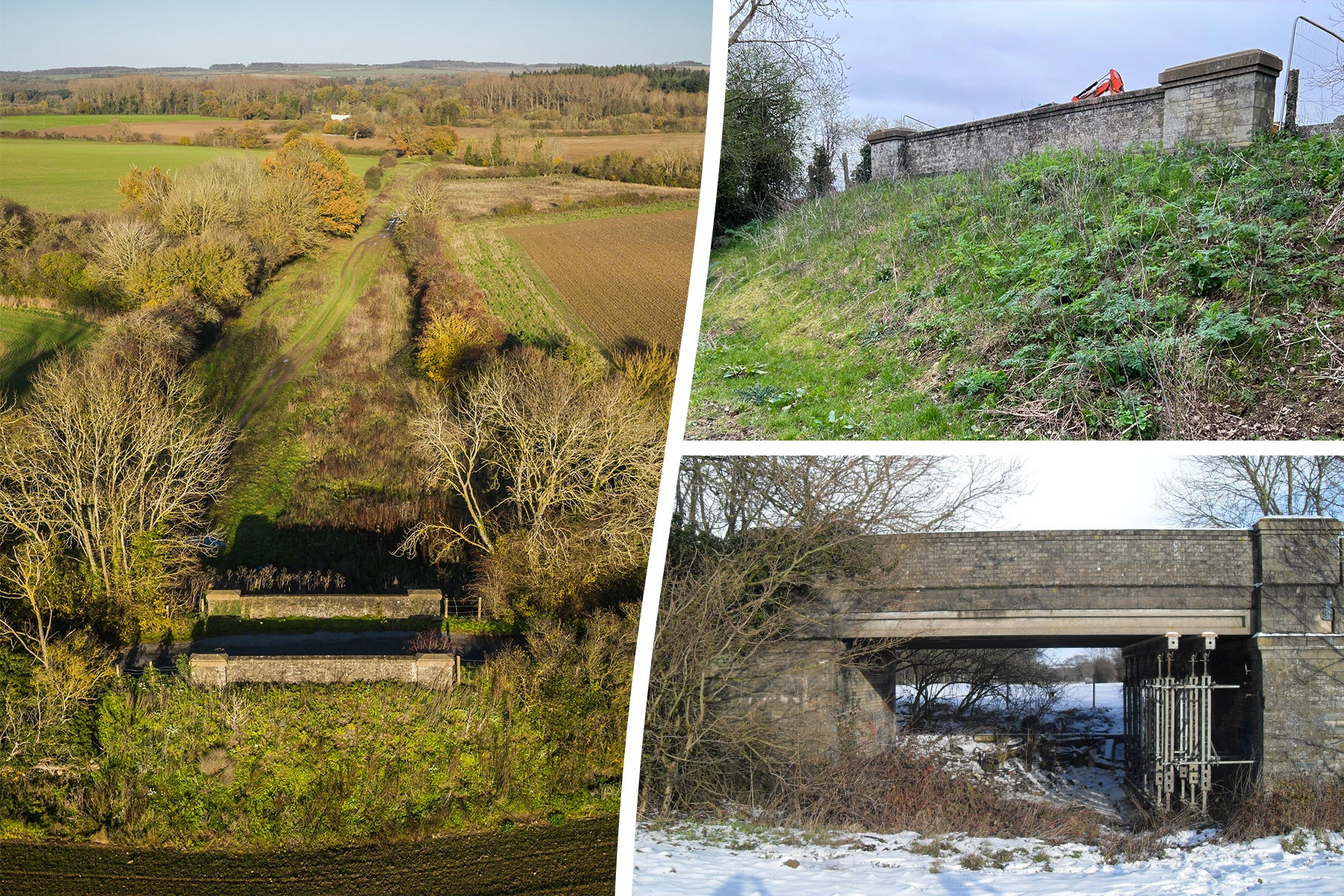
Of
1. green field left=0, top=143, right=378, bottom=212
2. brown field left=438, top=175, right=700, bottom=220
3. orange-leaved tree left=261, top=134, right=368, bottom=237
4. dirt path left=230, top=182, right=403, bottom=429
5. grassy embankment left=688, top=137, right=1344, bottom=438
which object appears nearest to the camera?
grassy embankment left=688, top=137, right=1344, bottom=438

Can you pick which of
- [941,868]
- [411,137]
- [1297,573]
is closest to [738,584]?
[941,868]

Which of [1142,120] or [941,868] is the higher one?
[1142,120]

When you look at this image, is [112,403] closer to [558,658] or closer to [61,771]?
[61,771]

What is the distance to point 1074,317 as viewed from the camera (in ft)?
28.6

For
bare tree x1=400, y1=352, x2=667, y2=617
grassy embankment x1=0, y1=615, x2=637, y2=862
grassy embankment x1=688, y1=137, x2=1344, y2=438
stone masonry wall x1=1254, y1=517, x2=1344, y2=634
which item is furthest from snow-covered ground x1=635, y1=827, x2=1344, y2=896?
bare tree x1=400, y1=352, x2=667, y2=617

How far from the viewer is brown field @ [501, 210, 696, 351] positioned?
13883mm

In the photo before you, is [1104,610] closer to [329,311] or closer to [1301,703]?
[1301,703]

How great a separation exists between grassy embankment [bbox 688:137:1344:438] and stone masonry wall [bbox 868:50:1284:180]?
480 mm

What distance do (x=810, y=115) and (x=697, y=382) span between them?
7.22 meters

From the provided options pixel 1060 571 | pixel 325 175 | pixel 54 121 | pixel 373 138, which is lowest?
pixel 1060 571

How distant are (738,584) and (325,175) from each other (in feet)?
32.1

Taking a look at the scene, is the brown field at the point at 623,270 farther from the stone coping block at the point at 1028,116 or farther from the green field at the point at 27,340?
the green field at the point at 27,340

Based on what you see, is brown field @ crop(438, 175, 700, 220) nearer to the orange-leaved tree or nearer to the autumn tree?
the autumn tree

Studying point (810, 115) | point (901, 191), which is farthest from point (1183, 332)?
point (810, 115)
